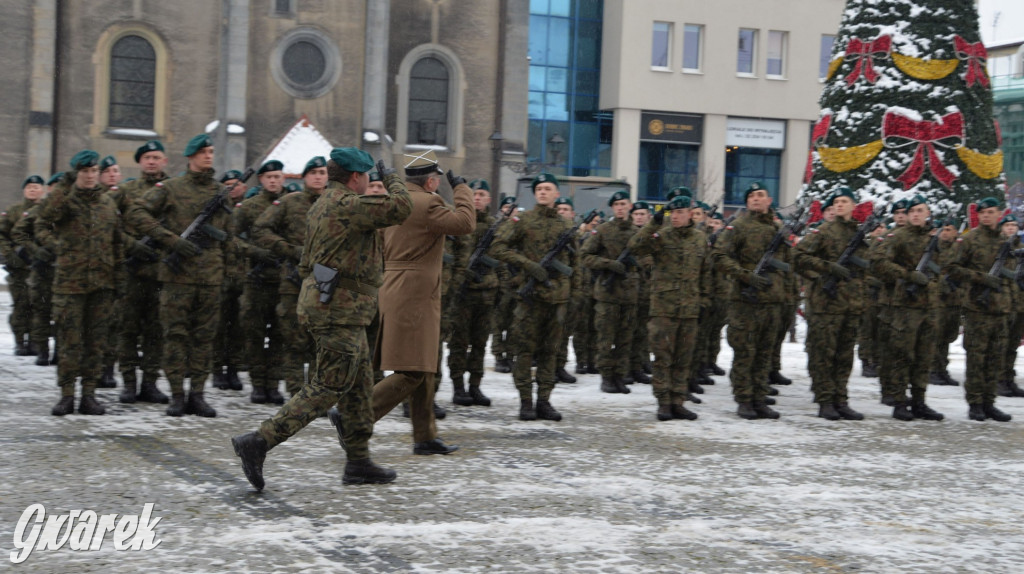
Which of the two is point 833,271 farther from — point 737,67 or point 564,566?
point 737,67

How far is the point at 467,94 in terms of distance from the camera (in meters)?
34.4

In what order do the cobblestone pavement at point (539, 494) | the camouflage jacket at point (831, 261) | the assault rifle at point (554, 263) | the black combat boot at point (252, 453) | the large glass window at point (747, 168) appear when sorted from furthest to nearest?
the large glass window at point (747, 168)
the camouflage jacket at point (831, 261)
the assault rifle at point (554, 263)
the black combat boot at point (252, 453)
the cobblestone pavement at point (539, 494)

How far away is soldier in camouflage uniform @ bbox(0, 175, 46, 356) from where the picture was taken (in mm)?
13391

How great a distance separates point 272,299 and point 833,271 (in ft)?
16.1

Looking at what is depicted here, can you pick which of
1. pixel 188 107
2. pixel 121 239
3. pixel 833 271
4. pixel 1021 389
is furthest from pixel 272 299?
pixel 188 107

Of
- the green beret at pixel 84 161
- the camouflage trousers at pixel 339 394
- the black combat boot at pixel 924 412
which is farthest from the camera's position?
the black combat boot at pixel 924 412

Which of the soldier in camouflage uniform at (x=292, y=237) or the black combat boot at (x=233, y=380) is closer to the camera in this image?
the soldier in camouflage uniform at (x=292, y=237)

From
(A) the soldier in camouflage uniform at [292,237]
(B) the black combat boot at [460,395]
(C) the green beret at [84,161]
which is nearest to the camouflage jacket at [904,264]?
(B) the black combat boot at [460,395]

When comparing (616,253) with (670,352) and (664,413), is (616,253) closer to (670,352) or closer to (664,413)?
(670,352)

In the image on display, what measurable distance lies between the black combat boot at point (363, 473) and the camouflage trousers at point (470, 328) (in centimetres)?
372

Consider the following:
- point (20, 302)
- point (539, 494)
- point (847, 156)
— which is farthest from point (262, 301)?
point (847, 156)

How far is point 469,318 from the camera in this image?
422 inches

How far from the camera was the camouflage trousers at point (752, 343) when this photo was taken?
1041 cm

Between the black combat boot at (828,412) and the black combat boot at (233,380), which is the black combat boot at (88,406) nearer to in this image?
the black combat boot at (233,380)
